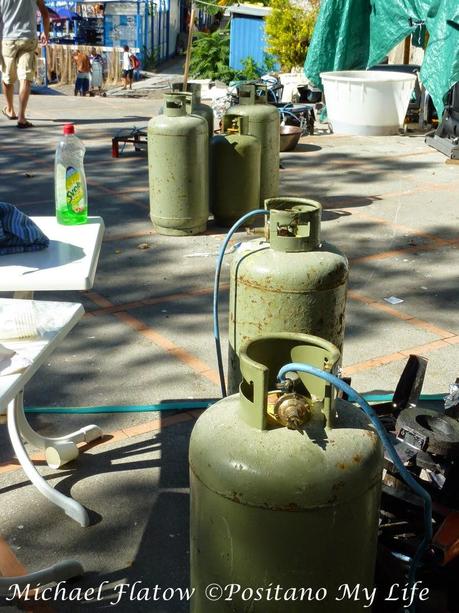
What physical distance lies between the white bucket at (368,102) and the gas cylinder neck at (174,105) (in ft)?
20.5

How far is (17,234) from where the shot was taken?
10.8 ft

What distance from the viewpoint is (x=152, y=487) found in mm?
3775

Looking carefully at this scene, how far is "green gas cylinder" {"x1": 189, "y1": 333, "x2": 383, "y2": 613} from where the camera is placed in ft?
7.64

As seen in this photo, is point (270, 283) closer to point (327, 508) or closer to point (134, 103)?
point (327, 508)

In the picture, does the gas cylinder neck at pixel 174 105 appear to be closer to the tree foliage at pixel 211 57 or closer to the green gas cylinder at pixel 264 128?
the green gas cylinder at pixel 264 128

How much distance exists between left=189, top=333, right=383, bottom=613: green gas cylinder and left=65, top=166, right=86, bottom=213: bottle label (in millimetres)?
1538

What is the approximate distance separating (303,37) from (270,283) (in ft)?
49.1

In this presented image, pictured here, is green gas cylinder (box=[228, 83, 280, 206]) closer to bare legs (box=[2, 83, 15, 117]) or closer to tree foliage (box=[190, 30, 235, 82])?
bare legs (box=[2, 83, 15, 117])

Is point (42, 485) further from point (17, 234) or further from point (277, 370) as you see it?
point (277, 370)

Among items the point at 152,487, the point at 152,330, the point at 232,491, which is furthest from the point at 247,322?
the point at 152,330

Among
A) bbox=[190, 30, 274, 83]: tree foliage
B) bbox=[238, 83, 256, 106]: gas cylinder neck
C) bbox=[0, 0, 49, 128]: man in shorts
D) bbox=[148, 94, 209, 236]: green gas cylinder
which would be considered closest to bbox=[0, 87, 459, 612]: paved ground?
bbox=[148, 94, 209, 236]: green gas cylinder

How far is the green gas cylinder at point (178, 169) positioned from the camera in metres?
7.20

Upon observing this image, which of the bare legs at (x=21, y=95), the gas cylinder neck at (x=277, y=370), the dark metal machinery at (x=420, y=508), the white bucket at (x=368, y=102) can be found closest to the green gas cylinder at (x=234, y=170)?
the dark metal machinery at (x=420, y=508)

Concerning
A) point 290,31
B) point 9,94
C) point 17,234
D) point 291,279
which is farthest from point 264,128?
point 290,31
